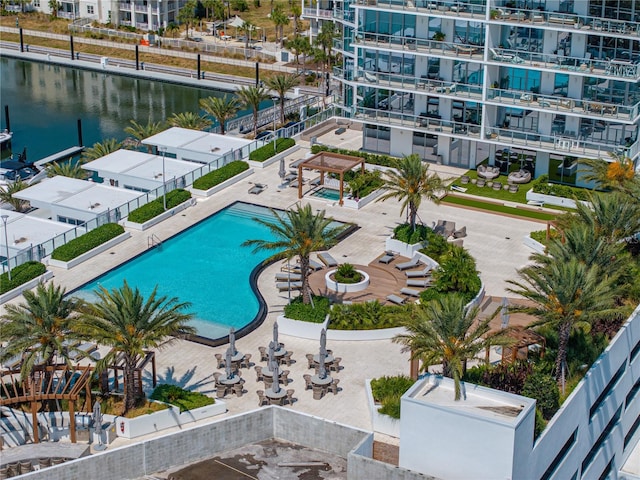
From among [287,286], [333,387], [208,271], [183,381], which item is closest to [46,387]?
[183,381]

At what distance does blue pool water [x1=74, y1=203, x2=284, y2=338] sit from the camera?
53.7 metres

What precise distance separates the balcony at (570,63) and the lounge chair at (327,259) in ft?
58.8

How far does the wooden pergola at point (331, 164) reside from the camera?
65.8m

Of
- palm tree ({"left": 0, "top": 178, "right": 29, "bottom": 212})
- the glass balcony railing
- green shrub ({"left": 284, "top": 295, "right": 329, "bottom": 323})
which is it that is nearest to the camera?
green shrub ({"left": 284, "top": 295, "right": 329, "bottom": 323})

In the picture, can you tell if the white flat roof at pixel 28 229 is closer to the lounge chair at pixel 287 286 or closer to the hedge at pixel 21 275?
the hedge at pixel 21 275

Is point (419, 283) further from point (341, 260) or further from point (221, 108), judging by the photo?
point (221, 108)

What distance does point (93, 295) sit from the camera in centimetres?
5509

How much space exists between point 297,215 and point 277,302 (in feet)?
15.8

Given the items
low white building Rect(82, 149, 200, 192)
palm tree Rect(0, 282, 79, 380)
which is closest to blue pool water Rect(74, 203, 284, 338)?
low white building Rect(82, 149, 200, 192)

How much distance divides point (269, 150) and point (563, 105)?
19.1 metres

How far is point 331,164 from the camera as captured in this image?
66.9 metres

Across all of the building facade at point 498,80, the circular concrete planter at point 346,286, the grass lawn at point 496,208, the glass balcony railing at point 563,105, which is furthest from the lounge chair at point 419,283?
the glass balcony railing at point 563,105

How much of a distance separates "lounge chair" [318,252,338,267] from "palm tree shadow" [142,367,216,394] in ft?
40.7

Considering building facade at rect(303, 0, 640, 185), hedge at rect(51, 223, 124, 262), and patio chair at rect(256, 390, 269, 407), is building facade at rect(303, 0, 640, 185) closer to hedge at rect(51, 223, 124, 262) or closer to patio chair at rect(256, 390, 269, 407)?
hedge at rect(51, 223, 124, 262)
